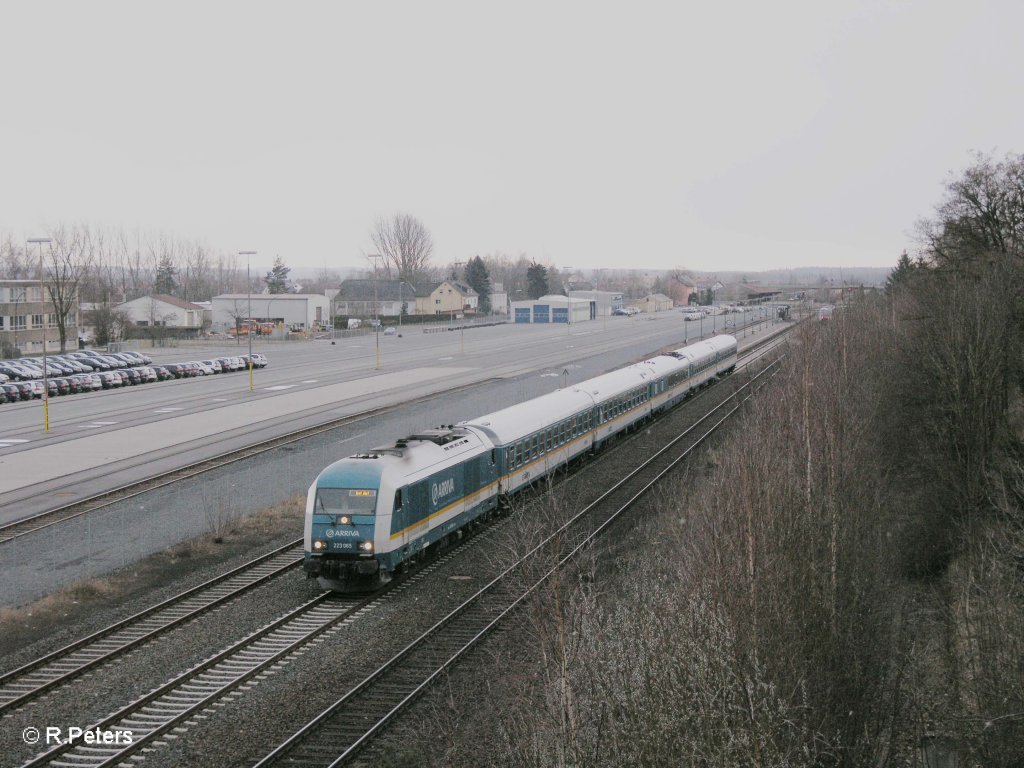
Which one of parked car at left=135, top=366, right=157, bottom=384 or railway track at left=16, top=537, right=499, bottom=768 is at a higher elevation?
parked car at left=135, top=366, right=157, bottom=384

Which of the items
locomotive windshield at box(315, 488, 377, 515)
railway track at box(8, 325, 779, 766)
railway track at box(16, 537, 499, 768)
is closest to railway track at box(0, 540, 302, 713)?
railway track at box(8, 325, 779, 766)

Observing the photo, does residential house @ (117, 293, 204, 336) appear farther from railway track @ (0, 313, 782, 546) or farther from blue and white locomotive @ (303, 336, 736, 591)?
blue and white locomotive @ (303, 336, 736, 591)

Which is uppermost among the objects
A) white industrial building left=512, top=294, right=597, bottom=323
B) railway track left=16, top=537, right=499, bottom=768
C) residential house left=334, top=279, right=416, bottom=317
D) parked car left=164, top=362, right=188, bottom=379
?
residential house left=334, top=279, right=416, bottom=317

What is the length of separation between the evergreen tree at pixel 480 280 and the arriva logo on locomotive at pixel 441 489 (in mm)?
167480

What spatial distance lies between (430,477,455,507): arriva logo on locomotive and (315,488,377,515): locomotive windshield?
98.3 inches

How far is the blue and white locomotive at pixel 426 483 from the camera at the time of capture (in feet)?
72.4

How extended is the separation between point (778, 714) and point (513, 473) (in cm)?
2049

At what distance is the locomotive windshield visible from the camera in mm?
22109

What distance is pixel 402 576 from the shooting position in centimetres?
2384

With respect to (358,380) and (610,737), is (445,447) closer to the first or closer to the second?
(610,737)

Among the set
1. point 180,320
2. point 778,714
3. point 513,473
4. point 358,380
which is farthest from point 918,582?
point 180,320

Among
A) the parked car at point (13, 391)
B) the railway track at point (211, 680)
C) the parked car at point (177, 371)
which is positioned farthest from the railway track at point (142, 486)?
the parked car at point (177, 371)

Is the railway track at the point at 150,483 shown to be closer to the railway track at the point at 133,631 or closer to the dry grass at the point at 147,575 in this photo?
the dry grass at the point at 147,575

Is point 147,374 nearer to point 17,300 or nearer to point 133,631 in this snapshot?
point 17,300
